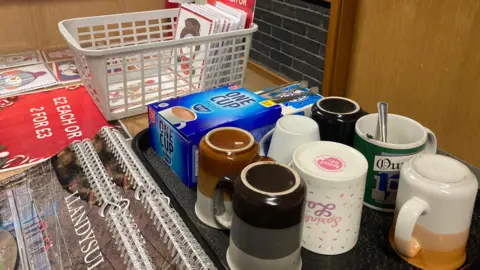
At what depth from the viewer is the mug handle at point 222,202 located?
53cm

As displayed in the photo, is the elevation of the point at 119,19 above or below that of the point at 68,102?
above

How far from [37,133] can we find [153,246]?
44 centimetres

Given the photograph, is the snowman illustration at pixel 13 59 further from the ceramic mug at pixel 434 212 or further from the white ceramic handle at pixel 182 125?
the ceramic mug at pixel 434 212

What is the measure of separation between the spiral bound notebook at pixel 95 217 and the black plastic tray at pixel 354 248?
0.06 feet

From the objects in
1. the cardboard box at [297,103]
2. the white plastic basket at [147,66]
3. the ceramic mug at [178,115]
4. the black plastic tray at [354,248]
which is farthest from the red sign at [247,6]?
the black plastic tray at [354,248]

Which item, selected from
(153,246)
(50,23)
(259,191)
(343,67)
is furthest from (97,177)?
(343,67)

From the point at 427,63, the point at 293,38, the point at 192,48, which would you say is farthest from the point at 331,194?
the point at 293,38

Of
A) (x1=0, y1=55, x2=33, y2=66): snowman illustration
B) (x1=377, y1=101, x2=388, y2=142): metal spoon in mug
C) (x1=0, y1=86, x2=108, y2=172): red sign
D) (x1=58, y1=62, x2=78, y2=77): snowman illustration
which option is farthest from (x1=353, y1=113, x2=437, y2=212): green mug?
(x1=0, y1=55, x2=33, y2=66): snowman illustration

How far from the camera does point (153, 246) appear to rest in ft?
1.79

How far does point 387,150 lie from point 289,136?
0.13 m

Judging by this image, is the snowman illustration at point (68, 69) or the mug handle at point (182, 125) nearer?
the mug handle at point (182, 125)

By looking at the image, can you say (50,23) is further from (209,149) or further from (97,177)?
(209,149)

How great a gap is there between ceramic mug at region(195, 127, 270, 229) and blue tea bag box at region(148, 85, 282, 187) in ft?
0.17

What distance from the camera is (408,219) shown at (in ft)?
1.62
